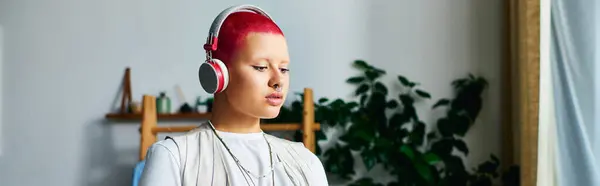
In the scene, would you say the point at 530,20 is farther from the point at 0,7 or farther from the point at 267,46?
the point at 0,7

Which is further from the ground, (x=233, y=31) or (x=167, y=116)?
(x=233, y=31)

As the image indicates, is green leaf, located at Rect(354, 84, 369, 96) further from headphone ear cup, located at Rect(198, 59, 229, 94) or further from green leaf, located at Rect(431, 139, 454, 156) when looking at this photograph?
headphone ear cup, located at Rect(198, 59, 229, 94)

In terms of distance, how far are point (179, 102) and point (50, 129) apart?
1.81ft

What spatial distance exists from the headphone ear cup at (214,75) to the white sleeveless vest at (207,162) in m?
0.09

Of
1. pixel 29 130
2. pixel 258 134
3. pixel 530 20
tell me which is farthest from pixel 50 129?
pixel 530 20

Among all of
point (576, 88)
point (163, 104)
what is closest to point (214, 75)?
point (576, 88)

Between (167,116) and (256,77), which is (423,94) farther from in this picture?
(256,77)

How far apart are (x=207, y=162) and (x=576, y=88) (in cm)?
131

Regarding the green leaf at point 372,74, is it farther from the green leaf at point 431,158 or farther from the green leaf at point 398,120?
the green leaf at point 431,158

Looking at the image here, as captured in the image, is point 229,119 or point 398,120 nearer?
point 229,119

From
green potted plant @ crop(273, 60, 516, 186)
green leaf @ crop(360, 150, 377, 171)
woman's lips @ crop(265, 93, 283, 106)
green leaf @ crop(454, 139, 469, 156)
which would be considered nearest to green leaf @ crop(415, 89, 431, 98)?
green potted plant @ crop(273, 60, 516, 186)

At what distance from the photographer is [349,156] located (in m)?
2.43

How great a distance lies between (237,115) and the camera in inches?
43.0

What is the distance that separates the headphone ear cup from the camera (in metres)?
1.03
